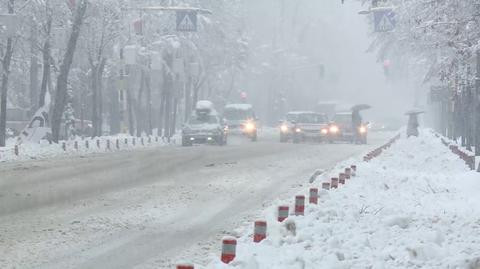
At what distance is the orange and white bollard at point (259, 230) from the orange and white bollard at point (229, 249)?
123 cm

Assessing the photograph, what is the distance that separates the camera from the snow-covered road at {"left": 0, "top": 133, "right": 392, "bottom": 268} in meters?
9.93

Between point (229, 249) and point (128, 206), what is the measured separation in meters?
6.51

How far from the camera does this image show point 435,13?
20906 mm

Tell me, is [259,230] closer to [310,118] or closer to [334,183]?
[334,183]

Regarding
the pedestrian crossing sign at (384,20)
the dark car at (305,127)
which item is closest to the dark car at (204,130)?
the dark car at (305,127)

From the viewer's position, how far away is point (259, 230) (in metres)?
9.65

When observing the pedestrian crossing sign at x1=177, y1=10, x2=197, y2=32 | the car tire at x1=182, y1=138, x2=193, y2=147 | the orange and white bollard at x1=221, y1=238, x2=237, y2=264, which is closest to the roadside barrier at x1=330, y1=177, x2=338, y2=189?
the orange and white bollard at x1=221, y1=238, x2=237, y2=264

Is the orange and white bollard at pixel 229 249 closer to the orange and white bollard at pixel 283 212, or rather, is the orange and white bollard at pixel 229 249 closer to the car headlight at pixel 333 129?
the orange and white bollard at pixel 283 212

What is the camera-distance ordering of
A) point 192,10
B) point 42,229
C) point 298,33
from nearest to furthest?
point 42,229 → point 192,10 → point 298,33

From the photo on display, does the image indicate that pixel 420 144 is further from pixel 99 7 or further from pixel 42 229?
pixel 42 229

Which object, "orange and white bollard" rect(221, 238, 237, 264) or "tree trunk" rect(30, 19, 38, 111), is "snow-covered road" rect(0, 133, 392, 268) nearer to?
"orange and white bollard" rect(221, 238, 237, 264)

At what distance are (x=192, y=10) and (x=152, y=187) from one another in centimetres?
1640

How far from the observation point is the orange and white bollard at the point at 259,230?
9.57 metres

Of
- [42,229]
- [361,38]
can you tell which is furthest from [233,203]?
[361,38]
